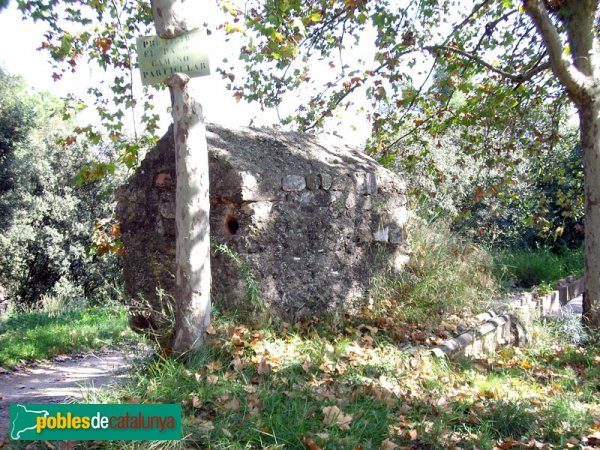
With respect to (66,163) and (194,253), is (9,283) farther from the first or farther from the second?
(194,253)

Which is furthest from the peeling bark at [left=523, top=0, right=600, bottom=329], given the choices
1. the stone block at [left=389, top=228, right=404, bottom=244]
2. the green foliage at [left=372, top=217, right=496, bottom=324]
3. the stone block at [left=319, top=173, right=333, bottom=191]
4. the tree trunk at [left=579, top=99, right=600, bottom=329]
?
the stone block at [left=319, top=173, right=333, bottom=191]

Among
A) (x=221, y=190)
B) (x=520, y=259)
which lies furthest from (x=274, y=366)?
(x=520, y=259)

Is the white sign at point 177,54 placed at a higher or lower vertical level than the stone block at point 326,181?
higher

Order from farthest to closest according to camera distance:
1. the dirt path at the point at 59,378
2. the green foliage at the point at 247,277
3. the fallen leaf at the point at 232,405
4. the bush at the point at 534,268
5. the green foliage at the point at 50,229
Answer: the green foliage at the point at 50,229, the bush at the point at 534,268, the green foliage at the point at 247,277, the dirt path at the point at 59,378, the fallen leaf at the point at 232,405

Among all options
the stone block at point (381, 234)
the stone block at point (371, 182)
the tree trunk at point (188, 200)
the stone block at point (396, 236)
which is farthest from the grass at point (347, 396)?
the stone block at point (371, 182)

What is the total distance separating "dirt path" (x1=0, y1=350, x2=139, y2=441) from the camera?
4.48m

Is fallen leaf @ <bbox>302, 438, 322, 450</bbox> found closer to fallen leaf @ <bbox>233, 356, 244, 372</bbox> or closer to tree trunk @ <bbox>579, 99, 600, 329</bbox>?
fallen leaf @ <bbox>233, 356, 244, 372</bbox>

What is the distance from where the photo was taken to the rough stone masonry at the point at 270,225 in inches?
193

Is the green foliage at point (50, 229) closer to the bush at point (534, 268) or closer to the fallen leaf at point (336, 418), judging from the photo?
the bush at point (534, 268)

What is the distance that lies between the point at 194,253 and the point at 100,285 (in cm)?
1215

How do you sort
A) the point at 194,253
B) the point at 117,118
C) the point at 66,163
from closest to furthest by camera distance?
1. the point at 194,253
2. the point at 117,118
3. the point at 66,163

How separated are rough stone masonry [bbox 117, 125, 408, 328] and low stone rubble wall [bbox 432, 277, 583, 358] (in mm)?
1149

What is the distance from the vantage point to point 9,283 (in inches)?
575

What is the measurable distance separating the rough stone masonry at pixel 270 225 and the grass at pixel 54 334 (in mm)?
1690
